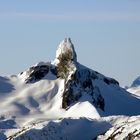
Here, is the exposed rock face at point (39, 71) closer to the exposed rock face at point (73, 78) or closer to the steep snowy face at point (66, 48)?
the exposed rock face at point (73, 78)

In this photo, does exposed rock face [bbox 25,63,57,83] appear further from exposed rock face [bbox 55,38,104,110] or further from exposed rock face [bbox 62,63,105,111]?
exposed rock face [bbox 62,63,105,111]

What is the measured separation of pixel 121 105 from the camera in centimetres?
15975

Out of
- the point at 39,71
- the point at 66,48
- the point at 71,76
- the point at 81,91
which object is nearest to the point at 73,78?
the point at 71,76

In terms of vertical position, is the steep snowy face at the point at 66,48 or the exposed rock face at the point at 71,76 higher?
the steep snowy face at the point at 66,48

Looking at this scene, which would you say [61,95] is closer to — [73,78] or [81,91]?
[81,91]

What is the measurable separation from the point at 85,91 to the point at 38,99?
13857mm

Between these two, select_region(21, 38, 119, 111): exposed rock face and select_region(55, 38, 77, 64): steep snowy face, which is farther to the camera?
select_region(55, 38, 77, 64): steep snowy face

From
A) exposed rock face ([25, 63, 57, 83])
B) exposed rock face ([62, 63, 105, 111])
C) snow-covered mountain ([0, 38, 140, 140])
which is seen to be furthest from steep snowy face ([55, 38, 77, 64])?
exposed rock face ([25, 63, 57, 83])

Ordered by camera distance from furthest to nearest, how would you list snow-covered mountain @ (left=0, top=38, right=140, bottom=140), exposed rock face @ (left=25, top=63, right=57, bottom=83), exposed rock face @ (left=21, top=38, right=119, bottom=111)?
exposed rock face @ (left=25, top=63, right=57, bottom=83)
exposed rock face @ (left=21, top=38, right=119, bottom=111)
snow-covered mountain @ (left=0, top=38, right=140, bottom=140)

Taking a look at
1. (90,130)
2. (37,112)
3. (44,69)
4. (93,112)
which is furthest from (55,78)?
(90,130)

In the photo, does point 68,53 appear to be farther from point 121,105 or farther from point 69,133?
point 69,133

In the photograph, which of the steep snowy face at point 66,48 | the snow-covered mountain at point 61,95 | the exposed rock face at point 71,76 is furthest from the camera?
the steep snowy face at point 66,48

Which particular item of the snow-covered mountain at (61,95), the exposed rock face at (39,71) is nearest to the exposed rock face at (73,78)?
the snow-covered mountain at (61,95)

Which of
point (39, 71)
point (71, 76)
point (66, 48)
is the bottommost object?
point (39, 71)
